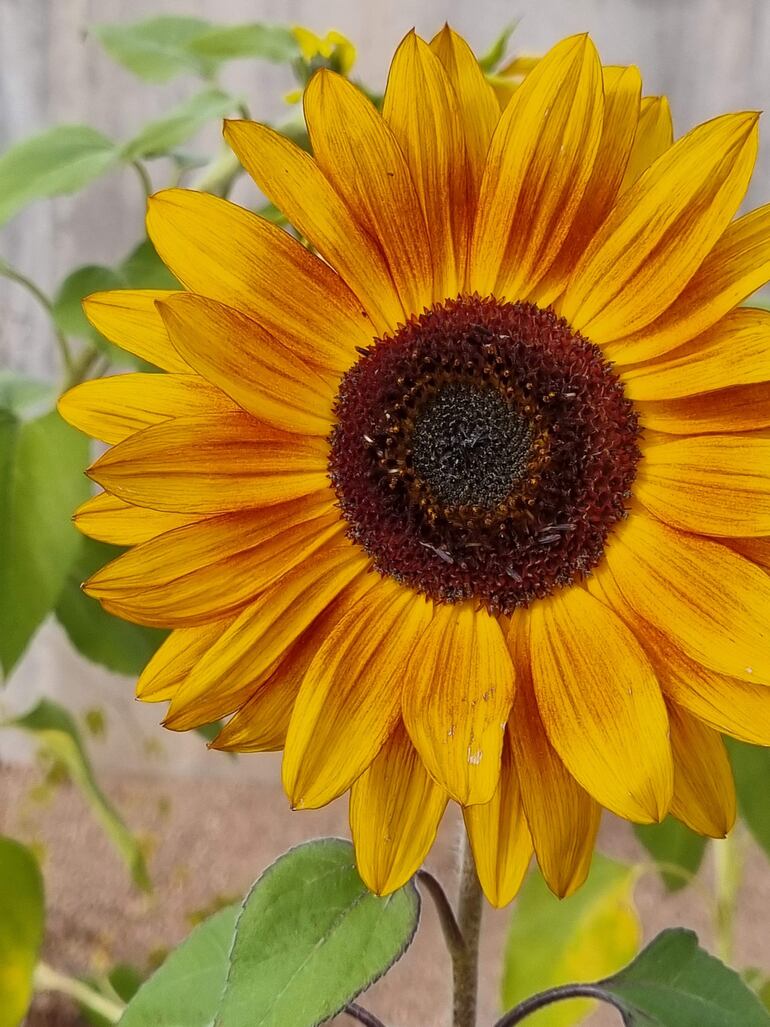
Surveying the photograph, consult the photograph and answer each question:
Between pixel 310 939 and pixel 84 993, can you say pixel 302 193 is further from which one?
pixel 84 993

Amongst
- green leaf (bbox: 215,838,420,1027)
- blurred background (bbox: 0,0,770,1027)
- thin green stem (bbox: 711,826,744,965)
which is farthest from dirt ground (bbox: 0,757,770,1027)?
green leaf (bbox: 215,838,420,1027)

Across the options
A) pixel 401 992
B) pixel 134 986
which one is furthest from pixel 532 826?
pixel 401 992

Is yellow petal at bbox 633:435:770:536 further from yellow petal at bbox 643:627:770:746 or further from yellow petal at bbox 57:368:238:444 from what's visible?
yellow petal at bbox 57:368:238:444

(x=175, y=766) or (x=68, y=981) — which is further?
(x=175, y=766)

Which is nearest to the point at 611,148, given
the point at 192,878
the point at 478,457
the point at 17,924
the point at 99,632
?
the point at 478,457

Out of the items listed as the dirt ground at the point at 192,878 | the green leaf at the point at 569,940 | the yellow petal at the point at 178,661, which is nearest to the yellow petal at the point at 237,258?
the yellow petal at the point at 178,661

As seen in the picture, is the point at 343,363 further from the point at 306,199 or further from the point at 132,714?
the point at 132,714
